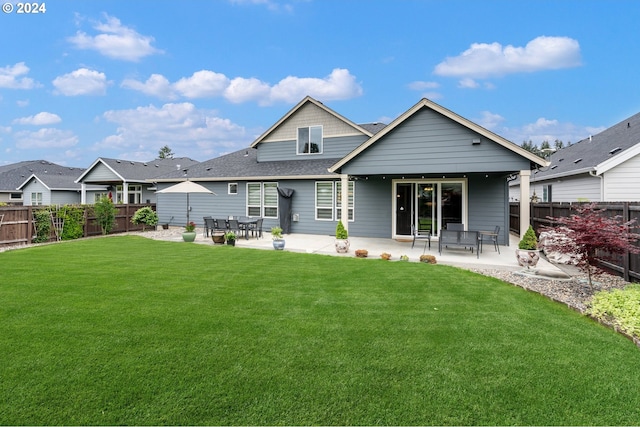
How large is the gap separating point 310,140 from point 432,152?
854 centimetres

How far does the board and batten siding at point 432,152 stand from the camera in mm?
9289

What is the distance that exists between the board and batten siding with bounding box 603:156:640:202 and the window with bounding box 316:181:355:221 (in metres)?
8.89

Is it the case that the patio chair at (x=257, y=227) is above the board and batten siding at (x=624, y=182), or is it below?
below

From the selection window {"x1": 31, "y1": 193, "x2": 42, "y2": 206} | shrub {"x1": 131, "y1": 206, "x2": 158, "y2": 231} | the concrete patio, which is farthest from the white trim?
window {"x1": 31, "y1": 193, "x2": 42, "y2": 206}

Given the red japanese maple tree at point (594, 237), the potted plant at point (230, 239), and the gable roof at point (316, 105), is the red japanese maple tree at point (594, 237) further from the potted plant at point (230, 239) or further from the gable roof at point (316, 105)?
the gable roof at point (316, 105)

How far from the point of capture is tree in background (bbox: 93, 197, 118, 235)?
14727 millimetres

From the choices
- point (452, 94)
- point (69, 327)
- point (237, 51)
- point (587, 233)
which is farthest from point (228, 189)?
point (452, 94)

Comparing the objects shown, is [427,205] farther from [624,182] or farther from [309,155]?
[309,155]

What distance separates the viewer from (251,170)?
16.9 meters

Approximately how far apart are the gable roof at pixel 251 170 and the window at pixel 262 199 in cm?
59

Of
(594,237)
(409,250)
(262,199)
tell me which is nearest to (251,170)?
(262,199)

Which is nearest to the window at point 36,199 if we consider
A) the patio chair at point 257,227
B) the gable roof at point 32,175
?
the gable roof at point 32,175

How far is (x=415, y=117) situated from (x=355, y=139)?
243 inches

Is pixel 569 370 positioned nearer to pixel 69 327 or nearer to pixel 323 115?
pixel 69 327
